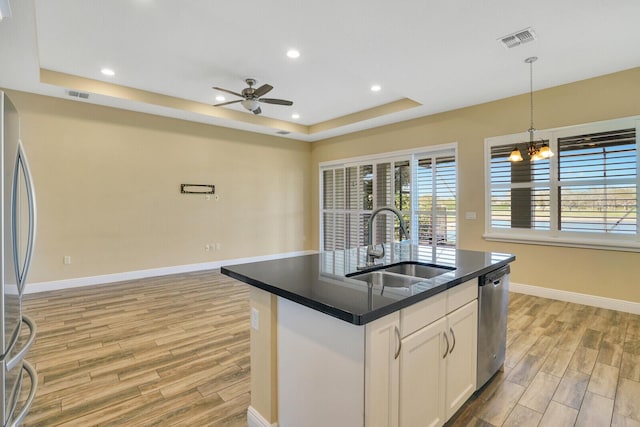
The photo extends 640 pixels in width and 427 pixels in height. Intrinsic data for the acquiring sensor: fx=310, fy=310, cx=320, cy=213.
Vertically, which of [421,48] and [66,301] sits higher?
[421,48]

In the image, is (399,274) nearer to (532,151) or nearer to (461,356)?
(461,356)

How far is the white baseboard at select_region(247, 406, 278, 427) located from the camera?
1.69 meters

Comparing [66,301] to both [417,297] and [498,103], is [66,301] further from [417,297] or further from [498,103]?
[498,103]

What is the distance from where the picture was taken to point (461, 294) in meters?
1.84

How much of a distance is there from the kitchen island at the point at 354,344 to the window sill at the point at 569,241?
10.1 feet

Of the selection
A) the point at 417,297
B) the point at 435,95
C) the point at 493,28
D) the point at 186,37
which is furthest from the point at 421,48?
the point at 417,297

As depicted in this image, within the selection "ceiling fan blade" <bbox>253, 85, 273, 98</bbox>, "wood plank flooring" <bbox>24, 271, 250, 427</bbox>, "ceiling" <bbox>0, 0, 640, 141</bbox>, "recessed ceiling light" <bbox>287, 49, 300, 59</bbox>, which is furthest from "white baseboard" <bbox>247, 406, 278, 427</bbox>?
"ceiling fan blade" <bbox>253, 85, 273, 98</bbox>

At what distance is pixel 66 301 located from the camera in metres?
4.17

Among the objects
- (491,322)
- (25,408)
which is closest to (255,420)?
(25,408)

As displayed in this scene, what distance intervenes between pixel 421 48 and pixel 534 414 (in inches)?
132

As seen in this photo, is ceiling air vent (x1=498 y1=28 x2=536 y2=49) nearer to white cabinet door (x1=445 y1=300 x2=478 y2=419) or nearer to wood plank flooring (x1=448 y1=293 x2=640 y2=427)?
white cabinet door (x1=445 y1=300 x2=478 y2=419)

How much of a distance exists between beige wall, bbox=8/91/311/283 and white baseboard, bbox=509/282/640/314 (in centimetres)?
498

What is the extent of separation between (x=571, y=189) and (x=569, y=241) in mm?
699

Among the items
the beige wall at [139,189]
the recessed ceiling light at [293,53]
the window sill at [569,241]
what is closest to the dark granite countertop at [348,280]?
the recessed ceiling light at [293,53]
